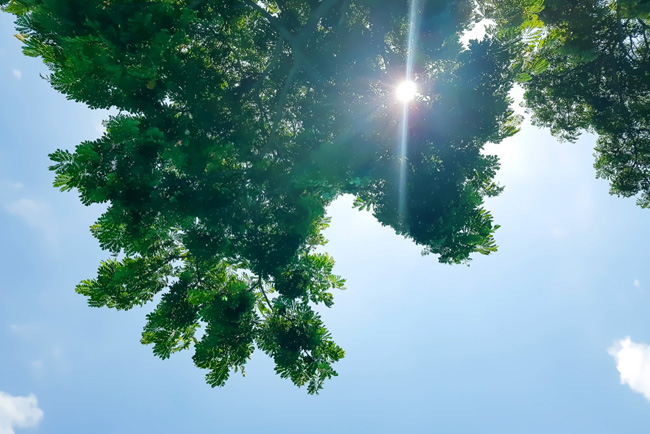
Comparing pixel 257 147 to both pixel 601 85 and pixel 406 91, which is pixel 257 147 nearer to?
pixel 406 91

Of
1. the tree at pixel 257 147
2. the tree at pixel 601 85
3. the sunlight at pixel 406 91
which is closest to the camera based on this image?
the tree at pixel 257 147

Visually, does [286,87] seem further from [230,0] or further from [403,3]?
[403,3]

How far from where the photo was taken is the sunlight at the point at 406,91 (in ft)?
32.2

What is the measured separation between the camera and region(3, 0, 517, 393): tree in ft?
26.7

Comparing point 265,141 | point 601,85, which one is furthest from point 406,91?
point 601,85

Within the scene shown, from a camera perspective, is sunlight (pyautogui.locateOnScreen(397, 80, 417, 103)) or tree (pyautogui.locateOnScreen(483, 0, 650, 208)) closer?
sunlight (pyautogui.locateOnScreen(397, 80, 417, 103))

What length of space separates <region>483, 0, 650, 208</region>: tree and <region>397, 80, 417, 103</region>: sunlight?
666cm

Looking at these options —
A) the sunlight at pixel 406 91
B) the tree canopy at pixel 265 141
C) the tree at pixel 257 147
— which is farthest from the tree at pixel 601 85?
the sunlight at pixel 406 91

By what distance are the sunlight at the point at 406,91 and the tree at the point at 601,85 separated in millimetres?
6659

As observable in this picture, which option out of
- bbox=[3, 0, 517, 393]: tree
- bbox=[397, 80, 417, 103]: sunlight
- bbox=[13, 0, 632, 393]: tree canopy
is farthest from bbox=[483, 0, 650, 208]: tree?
bbox=[397, 80, 417, 103]: sunlight

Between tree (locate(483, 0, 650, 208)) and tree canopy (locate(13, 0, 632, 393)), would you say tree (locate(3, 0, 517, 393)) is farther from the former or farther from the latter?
tree (locate(483, 0, 650, 208))

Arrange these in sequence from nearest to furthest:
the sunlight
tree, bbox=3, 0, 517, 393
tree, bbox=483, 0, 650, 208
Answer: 1. tree, bbox=3, 0, 517, 393
2. the sunlight
3. tree, bbox=483, 0, 650, 208

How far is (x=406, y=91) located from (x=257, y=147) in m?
4.92

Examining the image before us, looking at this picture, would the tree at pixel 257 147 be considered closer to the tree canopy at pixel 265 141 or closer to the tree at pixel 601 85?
the tree canopy at pixel 265 141
